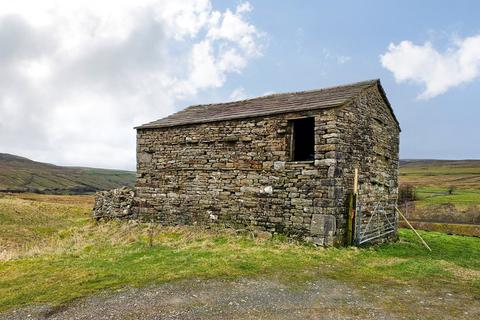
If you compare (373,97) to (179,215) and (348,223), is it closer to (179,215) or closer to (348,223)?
(348,223)

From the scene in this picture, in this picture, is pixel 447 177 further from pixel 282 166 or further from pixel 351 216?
pixel 282 166

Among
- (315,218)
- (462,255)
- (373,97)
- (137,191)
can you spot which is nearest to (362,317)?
(315,218)

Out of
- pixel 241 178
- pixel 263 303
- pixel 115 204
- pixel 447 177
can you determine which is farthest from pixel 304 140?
pixel 447 177

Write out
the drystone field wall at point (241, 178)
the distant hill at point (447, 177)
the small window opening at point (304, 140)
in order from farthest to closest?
1. the distant hill at point (447, 177)
2. the small window opening at point (304, 140)
3. the drystone field wall at point (241, 178)

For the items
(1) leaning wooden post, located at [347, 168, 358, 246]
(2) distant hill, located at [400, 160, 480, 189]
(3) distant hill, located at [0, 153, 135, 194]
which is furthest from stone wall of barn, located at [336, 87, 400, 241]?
(3) distant hill, located at [0, 153, 135, 194]

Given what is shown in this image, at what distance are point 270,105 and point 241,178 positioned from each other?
327 cm

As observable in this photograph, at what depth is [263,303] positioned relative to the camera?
23.6 ft

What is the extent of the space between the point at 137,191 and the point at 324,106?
979 cm

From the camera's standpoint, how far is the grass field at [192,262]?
891 centimetres

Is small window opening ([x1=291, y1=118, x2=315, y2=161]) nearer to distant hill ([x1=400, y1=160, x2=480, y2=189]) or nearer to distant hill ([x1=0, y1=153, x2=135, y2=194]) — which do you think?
distant hill ([x1=400, y1=160, x2=480, y2=189])

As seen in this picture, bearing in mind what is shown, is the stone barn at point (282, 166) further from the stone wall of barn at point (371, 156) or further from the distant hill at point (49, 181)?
the distant hill at point (49, 181)

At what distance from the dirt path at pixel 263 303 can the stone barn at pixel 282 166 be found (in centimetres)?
468

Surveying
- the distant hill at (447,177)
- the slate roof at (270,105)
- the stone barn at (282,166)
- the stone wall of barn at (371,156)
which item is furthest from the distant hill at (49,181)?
the stone wall of barn at (371,156)

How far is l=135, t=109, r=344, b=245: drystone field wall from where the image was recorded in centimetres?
1278
